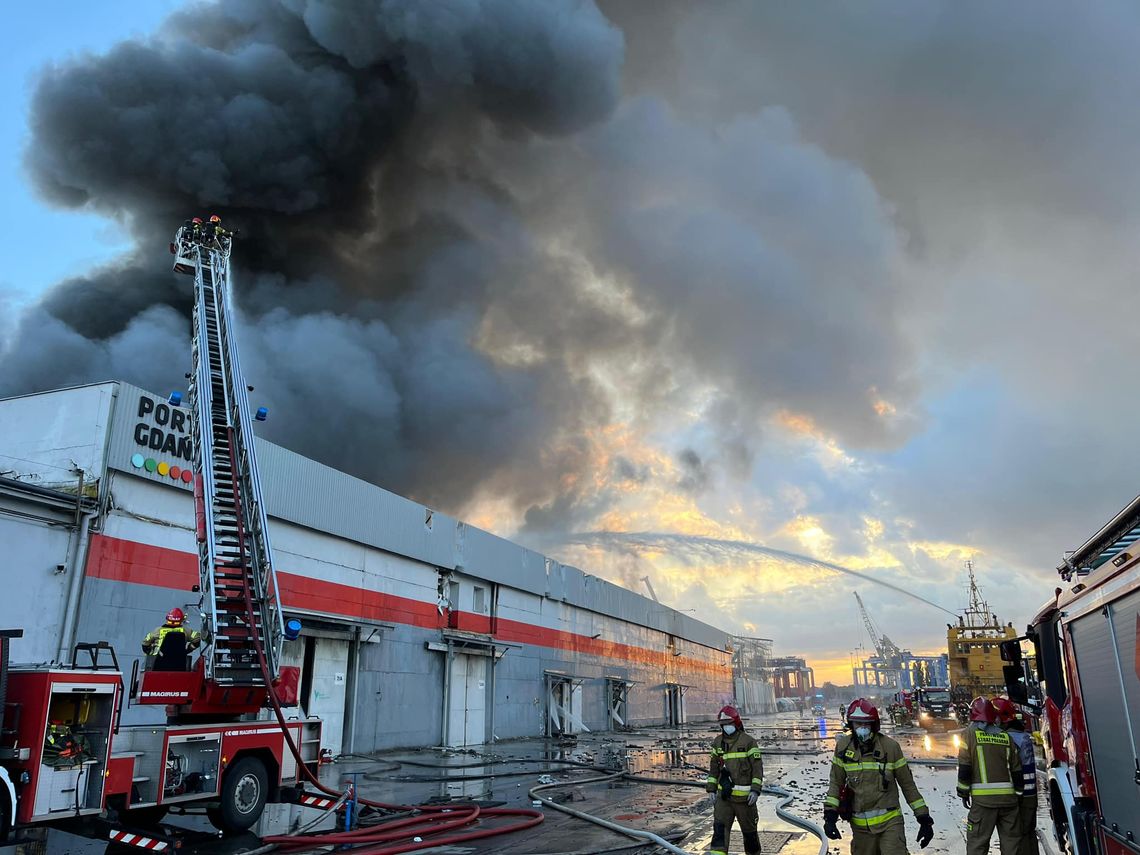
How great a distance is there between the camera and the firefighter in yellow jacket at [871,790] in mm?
5586

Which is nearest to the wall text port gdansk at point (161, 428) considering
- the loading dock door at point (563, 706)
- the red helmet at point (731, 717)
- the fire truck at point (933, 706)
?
the red helmet at point (731, 717)

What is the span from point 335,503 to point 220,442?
9.72 meters

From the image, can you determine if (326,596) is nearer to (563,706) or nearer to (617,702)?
(563,706)

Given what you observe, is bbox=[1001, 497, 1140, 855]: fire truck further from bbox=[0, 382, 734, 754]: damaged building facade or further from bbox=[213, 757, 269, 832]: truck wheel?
bbox=[0, 382, 734, 754]: damaged building facade

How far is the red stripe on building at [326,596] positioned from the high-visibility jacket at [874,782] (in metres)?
13.7

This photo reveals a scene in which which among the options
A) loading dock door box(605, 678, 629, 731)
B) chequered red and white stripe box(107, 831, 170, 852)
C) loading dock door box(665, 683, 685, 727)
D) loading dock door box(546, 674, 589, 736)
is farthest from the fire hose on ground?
loading dock door box(665, 683, 685, 727)

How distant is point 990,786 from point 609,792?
27.1ft

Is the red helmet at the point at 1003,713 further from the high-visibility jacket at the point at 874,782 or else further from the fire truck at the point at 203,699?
the fire truck at the point at 203,699

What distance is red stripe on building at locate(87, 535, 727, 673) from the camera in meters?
14.6

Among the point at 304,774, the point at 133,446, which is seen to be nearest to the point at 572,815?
the point at 304,774

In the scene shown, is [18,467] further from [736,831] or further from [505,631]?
[505,631]

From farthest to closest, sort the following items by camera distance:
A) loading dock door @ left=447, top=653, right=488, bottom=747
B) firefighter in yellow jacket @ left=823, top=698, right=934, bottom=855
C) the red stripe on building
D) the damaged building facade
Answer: loading dock door @ left=447, top=653, right=488, bottom=747 → the red stripe on building → the damaged building facade → firefighter in yellow jacket @ left=823, top=698, right=934, bottom=855

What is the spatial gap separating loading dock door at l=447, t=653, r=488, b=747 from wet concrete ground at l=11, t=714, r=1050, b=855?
5.58 ft

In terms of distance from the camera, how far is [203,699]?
343 inches
